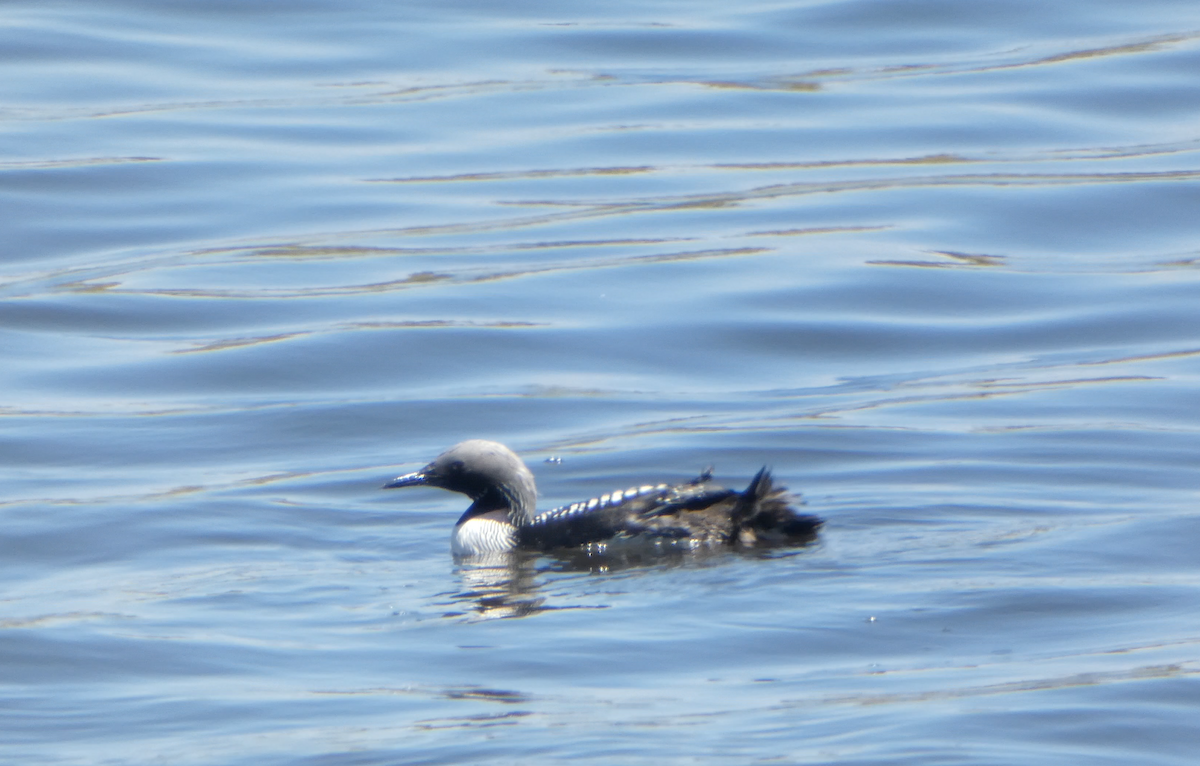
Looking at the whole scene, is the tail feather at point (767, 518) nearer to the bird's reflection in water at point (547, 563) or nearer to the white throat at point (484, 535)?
the bird's reflection in water at point (547, 563)

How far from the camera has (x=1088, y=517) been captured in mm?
9031

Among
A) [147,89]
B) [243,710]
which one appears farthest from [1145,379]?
[147,89]

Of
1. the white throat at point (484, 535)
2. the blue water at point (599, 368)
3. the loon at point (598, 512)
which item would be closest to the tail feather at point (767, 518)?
the loon at point (598, 512)

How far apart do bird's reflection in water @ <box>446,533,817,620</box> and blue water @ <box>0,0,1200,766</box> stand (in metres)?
0.04

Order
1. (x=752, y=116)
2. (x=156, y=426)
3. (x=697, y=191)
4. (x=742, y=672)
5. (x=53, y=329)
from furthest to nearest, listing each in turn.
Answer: (x=752, y=116)
(x=697, y=191)
(x=53, y=329)
(x=156, y=426)
(x=742, y=672)

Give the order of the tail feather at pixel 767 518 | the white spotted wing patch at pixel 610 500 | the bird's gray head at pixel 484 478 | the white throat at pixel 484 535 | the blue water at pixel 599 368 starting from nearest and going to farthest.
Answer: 1. the blue water at pixel 599 368
2. the tail feather at pixel 767 518
3. the white spotted wing patch at pixel 610 500
4. the white throat at pixel 484 535
5. the bird's gray head at pixel 484 478

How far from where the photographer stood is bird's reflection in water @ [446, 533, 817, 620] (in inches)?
329

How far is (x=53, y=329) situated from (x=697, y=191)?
5689 mm

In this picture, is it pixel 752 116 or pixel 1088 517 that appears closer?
pixel 1088 517

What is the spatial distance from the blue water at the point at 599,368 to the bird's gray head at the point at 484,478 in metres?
0.30

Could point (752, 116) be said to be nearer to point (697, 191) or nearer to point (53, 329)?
point (697, 191)

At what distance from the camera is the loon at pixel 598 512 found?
28.7ft

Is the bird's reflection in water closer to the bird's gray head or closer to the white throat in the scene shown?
the white throat

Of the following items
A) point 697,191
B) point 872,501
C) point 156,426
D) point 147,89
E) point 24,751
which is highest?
point 147,89
